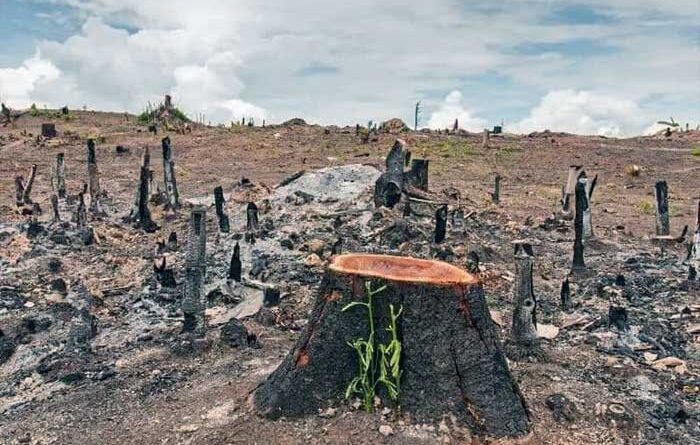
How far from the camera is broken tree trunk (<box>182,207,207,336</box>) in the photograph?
688cm

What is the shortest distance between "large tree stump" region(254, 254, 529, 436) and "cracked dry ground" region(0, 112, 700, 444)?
0.54 feet

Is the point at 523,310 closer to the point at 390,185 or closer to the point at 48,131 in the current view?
the point at 390,185

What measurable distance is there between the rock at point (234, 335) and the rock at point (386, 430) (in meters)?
2.50

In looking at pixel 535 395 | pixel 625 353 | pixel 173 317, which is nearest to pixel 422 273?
pixel 535 395

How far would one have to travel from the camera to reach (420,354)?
15.8ft

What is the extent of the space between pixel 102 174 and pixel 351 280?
1674cm

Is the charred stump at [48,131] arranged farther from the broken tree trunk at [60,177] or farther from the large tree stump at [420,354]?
the large tree stump at [420,354]

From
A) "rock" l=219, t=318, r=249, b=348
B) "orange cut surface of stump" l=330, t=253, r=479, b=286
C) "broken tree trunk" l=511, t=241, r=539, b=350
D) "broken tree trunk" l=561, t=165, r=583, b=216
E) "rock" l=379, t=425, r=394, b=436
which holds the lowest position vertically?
"rock" l=379, t=425, r=394, b=436

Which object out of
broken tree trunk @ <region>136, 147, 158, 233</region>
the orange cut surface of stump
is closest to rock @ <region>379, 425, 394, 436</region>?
the orange cut surface of stump

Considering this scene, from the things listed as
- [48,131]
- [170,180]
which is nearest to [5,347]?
[170,180]

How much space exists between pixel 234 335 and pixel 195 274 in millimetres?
692

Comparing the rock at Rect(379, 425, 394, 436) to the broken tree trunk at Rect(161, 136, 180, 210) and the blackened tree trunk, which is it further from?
the broken tree trunk at Rect(161, 136, 180, 210)

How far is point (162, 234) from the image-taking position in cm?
1258

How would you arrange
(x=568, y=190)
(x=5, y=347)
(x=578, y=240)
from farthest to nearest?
(x=568, y=190)
(x=578, y=240)
(x=5, y=347)
